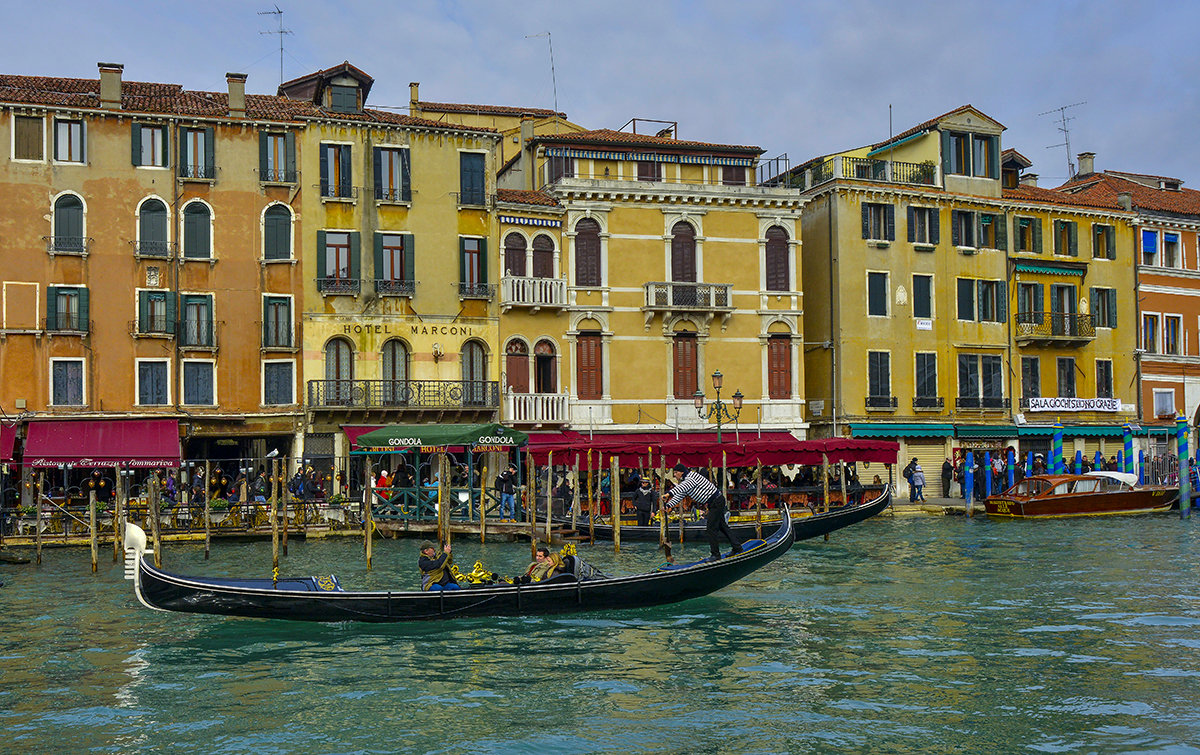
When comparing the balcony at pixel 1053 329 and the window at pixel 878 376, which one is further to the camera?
the balcony at pixel 1053 329

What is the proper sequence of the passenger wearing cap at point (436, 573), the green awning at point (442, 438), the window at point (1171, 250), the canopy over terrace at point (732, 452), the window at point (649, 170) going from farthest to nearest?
1. the window at point (1171, 250)
2. the window at point (649, 170)
3. the green awning at point (442, 438)
4. the canopy over terrace at point (732, 452)
5. the passenger wearing cap at point (436, 573)

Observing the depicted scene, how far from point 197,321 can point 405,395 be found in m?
5.40

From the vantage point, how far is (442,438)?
29500 millimetres

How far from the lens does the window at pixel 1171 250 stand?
1692 inches

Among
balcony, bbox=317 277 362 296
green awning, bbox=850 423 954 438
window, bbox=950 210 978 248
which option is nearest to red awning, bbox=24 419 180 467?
balcony, bbox=317 277 362 296

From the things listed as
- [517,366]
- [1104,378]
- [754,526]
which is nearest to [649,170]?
[517,366]

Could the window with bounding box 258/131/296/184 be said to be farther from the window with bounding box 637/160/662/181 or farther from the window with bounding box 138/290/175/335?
the window with bounding box 637/160/662/181

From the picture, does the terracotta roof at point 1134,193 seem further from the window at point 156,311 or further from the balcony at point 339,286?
the window at point 156,311

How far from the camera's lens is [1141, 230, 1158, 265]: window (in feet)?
139

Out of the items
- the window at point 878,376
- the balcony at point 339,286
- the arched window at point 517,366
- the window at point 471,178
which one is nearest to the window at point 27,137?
the balcony at point 339,286

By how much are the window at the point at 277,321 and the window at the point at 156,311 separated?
87.1 inches

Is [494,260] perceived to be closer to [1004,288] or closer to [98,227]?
[98,227]

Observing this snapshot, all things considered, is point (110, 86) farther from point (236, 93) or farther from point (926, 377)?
point (926, 377)

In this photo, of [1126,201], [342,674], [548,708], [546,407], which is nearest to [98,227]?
[546,407]
